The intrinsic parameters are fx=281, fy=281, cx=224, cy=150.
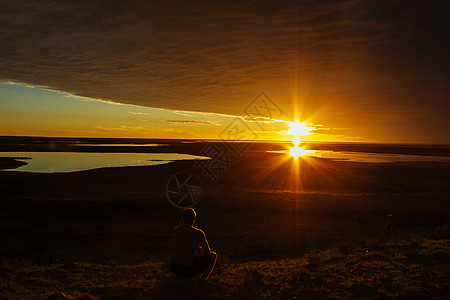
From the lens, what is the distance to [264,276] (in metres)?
6.57

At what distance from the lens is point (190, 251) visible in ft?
18.1

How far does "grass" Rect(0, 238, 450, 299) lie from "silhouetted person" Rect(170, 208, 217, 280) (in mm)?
239

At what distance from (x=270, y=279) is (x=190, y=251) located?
2.12 m

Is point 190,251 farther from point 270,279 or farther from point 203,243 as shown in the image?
point 270,279

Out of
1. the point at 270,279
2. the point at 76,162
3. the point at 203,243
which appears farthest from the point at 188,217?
the point at 76,162

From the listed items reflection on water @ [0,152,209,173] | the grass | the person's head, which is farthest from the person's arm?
reflection on water @ [0,152,209,173]

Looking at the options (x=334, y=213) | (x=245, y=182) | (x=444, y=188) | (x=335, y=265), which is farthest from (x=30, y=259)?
(x=444, y=188)

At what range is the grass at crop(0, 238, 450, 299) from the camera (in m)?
5.50

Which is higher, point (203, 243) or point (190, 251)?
point (203, 243)

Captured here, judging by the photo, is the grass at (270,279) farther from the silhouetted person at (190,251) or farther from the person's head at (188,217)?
the person's head at (188,217)

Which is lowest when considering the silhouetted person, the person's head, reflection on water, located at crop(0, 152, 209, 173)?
reflection on water, located at crop(0, 152, 209, 173)

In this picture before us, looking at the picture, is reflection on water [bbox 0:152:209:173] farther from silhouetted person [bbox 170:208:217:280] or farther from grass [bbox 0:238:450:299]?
silhouetted person [bbox 170:208:217:280]

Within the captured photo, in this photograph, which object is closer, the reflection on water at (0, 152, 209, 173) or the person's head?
the person's head

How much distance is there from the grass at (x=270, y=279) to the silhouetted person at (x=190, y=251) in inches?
9.4
